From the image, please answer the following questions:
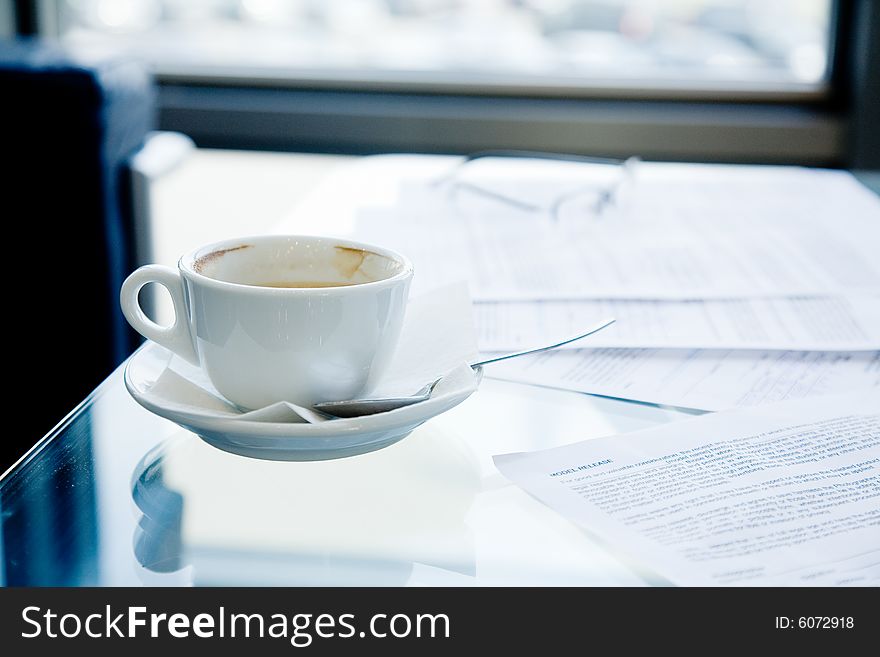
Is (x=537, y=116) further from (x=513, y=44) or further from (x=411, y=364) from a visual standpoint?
(x=411, y=364)

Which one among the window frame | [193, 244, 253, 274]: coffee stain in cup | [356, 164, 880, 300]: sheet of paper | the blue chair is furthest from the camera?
the window frame

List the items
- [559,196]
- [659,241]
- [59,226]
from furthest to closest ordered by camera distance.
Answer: [59,226] → [559,196] → [659,241]

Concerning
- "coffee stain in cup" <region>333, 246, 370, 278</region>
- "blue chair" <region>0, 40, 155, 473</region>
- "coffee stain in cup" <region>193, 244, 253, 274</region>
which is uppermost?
"coffee stain in cup" <region>193, 244, 253, 274</region>

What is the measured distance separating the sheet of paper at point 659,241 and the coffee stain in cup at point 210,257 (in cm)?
21

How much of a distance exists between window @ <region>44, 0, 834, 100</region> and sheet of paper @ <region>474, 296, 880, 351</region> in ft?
4.24

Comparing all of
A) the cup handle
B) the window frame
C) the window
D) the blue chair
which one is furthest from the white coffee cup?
the window

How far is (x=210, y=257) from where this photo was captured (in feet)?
1.48

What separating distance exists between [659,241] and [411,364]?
1.24 feet

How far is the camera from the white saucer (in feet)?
1.23

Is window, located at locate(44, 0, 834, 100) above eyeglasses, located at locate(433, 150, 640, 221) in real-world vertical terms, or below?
above

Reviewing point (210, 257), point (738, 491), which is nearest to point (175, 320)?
point (210, 257)

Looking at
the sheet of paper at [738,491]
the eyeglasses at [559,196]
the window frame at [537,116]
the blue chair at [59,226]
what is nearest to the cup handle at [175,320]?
the sheet of paper at [738,491]

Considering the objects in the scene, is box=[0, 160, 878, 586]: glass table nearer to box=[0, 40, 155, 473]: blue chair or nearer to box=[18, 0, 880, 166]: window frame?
box=[0, 40, 155, 473]: blue chair
